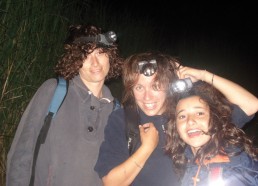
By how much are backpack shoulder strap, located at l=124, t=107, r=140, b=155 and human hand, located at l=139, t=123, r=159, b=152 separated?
Result: 5 cm

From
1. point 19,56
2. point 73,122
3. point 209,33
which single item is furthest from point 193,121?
point 209,33

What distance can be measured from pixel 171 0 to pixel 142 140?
15141 millimetres

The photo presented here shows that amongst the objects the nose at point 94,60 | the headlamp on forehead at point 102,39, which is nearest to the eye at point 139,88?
the nose at point 94,60

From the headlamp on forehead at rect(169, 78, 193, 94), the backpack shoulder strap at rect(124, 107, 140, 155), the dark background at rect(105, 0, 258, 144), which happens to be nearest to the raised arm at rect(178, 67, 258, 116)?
the headlamp on forehead at rect(169, 78, 193, 94)

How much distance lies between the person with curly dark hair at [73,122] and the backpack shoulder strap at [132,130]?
0.30 meters

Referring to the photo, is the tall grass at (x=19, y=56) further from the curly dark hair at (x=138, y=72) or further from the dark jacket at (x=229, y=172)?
the dark jacket at (x=229, y=172)

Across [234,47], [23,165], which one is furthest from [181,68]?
[234,47]

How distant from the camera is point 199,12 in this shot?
1597cm

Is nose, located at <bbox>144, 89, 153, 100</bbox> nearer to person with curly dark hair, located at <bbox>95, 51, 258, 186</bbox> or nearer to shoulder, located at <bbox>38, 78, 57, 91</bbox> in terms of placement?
person with curly dark hair, located at <bbox>95, 51, 258, 186</bbox>

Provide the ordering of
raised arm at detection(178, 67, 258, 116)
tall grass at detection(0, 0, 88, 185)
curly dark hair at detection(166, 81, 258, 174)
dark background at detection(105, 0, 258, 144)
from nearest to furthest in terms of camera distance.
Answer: curly dark hair at detection(166, 81, 258, 174)
raised arm at detection(178, 67, 258, 116)
tall grass at detection(0, 0, 88, 185)
dark background at detection(105, 0, 258, 144)

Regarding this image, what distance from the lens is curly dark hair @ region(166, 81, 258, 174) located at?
243 cm

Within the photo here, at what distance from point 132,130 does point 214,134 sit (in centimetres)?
63

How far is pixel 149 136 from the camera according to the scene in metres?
2.59

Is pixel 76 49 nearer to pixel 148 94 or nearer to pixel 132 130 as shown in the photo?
pixel 148 94
